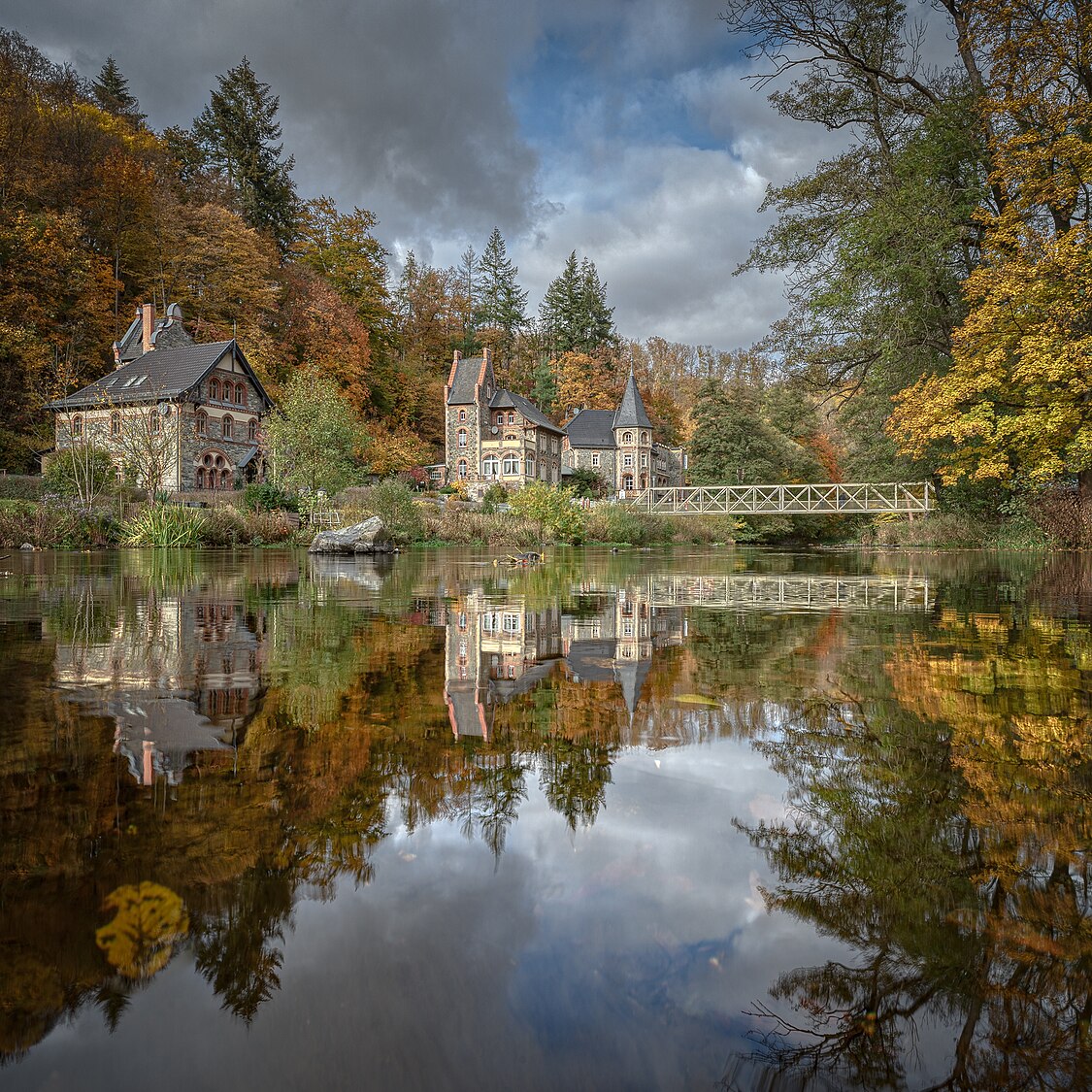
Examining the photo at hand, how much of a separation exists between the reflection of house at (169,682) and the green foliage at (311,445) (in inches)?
849

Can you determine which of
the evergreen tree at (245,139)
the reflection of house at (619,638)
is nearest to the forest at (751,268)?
the evergreen tree at (245,139)

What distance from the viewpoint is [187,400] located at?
3856 centimetres

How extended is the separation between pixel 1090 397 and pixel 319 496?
2323 centimetres

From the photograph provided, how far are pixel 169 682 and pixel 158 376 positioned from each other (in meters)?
42.7

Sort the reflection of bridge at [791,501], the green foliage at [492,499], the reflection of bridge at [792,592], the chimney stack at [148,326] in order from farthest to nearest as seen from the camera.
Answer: the chimney stack at [148,326] → the reflection of bridge at [791,501] → the green foliage at [492,499] → the reflection of bridge at [792,592]

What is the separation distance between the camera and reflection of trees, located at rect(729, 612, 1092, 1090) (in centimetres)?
100

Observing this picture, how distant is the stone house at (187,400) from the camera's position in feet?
124

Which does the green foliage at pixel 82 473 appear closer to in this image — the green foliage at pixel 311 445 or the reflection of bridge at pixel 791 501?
the green foliage at pixel 311 445

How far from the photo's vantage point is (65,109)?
44531 millimetres

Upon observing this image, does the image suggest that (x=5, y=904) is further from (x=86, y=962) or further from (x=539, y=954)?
(x=539, y=954)

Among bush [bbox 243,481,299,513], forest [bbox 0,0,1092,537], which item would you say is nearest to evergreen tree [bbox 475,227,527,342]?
forest [bbox 0,0,1092,537]

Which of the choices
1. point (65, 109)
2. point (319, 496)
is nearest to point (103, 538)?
point (319, 496)

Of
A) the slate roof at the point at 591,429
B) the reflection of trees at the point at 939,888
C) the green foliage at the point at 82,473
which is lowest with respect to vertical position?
the reflection of trees at the point at 939,888

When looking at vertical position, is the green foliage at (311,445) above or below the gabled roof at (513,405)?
below
